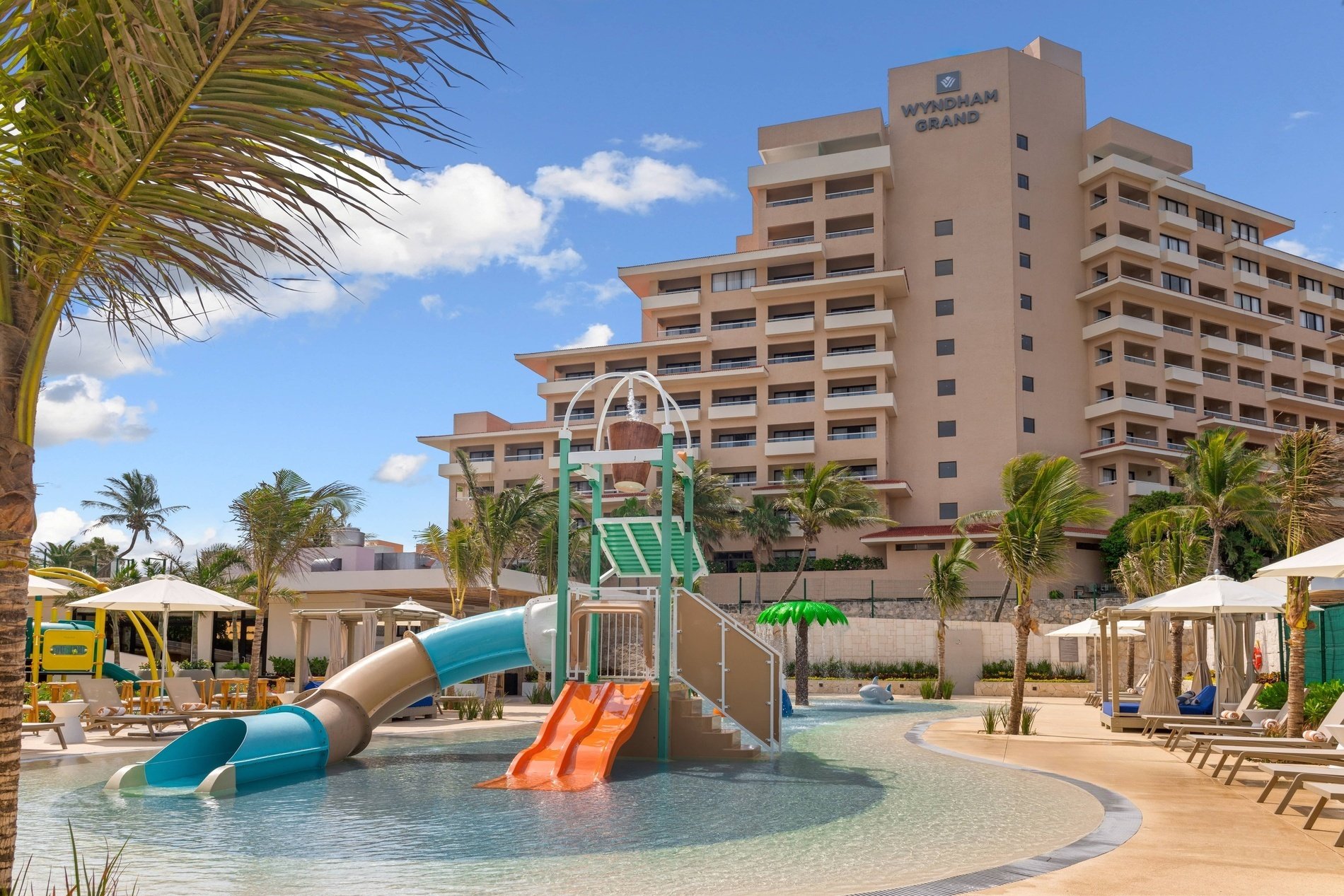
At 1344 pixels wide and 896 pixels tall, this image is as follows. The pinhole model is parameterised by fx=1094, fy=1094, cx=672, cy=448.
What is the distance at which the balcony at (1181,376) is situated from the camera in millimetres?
57719

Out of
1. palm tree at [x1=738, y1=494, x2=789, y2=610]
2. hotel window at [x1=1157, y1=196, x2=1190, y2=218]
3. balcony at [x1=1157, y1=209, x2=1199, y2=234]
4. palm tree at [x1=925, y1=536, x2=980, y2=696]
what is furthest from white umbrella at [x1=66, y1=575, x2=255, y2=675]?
hotel window at [x1=1157, y1=196, x2=1190, y2=218]

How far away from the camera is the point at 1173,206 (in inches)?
2400

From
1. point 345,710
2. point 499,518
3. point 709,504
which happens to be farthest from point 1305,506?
point 709,504

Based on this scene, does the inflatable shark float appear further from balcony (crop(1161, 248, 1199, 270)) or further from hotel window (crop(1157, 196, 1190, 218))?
hotel window (crop(1157, 196, 1190, 218))

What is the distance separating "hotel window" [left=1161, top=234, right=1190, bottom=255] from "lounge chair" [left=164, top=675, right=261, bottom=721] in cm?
5589

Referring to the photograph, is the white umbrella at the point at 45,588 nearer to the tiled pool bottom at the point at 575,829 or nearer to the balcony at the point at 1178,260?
the tiled pool bottom at the point at 575,829

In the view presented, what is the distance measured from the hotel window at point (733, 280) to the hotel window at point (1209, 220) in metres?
25.4

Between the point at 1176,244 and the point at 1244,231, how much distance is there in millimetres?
7531

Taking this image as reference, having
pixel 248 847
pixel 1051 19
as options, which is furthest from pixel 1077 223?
pixel 248 847

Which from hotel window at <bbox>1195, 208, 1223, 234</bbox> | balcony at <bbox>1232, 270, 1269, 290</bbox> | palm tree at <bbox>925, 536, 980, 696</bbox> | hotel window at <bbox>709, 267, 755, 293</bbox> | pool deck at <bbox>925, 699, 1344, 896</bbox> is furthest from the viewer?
hotel window at <bbox>1195, 208, 1223, 234</bbox>

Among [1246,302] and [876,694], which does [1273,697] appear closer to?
[876,694]

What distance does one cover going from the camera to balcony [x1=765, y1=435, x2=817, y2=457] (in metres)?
56.8

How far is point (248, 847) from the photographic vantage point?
772 centimetres

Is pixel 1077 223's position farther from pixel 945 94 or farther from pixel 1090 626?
pixel 1090 626
